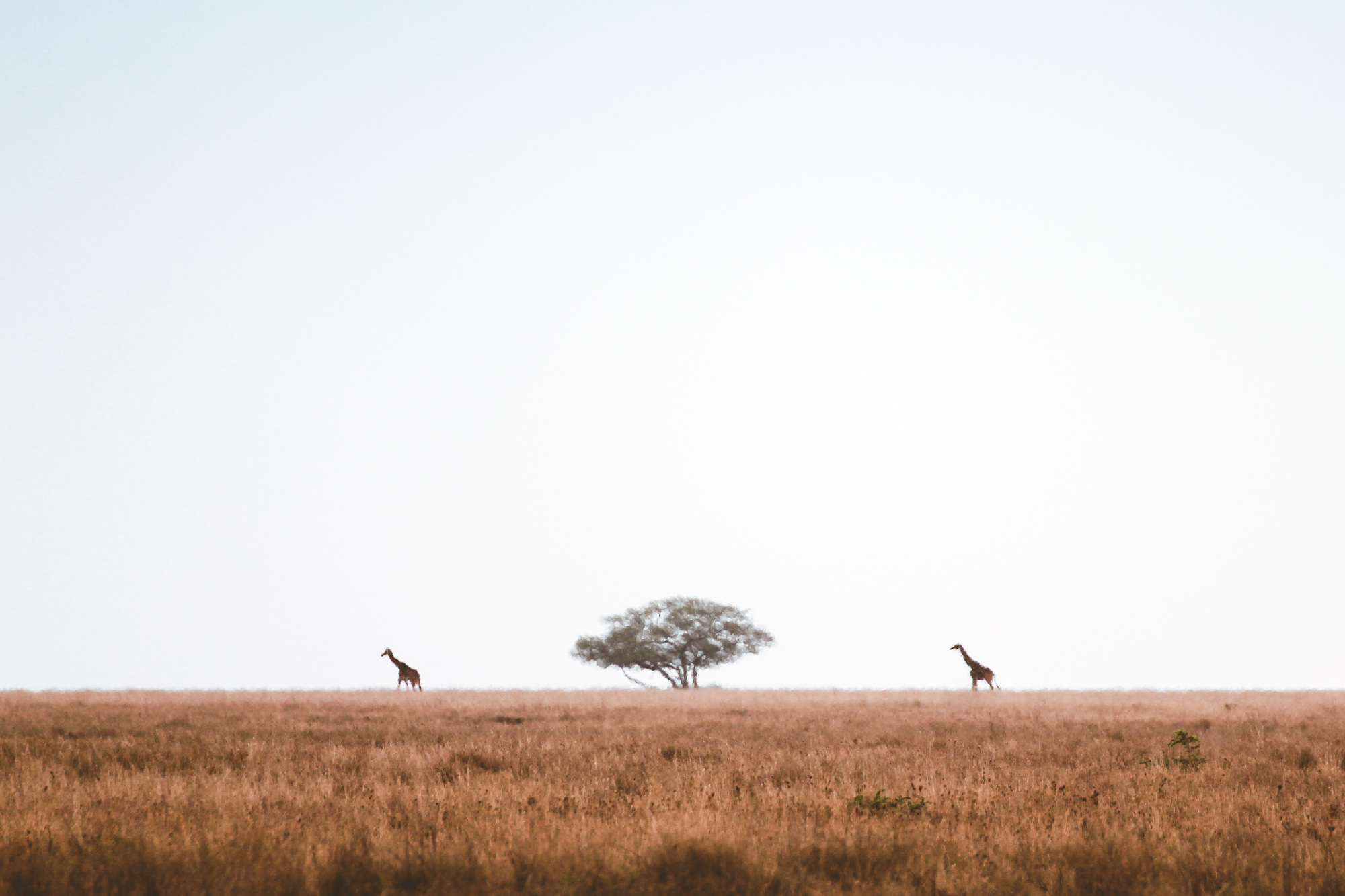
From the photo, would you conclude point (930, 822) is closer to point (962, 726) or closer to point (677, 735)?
point (677, 735)

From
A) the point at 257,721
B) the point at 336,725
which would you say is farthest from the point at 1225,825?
the point at 257,721

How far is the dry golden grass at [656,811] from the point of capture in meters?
6.61

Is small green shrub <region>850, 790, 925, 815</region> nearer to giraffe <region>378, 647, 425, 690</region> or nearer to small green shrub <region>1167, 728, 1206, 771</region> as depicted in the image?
small green shrub <region>1167, 728, 1206, 771</region>

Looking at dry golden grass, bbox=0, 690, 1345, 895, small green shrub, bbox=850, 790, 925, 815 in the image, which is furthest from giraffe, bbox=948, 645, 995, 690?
small green shrub, bbox=850, 790, 925, 815

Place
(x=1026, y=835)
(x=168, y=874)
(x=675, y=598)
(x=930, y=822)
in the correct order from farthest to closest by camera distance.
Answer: (x=675, y=598), (x=930, y=822), (x=1026, y=835), (x=168, y=874)

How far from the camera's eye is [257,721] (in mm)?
20031

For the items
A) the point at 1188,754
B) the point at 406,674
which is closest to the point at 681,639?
A: the point at 406,674

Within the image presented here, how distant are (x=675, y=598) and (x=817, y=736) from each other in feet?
145

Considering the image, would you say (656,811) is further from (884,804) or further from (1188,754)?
(1188,754)

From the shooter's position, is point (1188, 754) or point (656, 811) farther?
point (1188, 754)

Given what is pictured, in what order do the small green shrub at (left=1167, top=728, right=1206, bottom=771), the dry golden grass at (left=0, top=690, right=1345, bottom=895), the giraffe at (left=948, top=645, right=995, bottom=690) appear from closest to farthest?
the dry golden grass at (left=0, top=690, right=1345, bottom=895), the small green shrub at (left=1167, top=728, right=1206, bottom=771), the giraffe at (left=948, top=645, right=995, bottom=690)

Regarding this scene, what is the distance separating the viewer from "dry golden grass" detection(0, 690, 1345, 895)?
260 inches

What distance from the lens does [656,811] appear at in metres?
9.07

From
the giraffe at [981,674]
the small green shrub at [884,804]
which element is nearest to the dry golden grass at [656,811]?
the small green shrub at [884,804]
